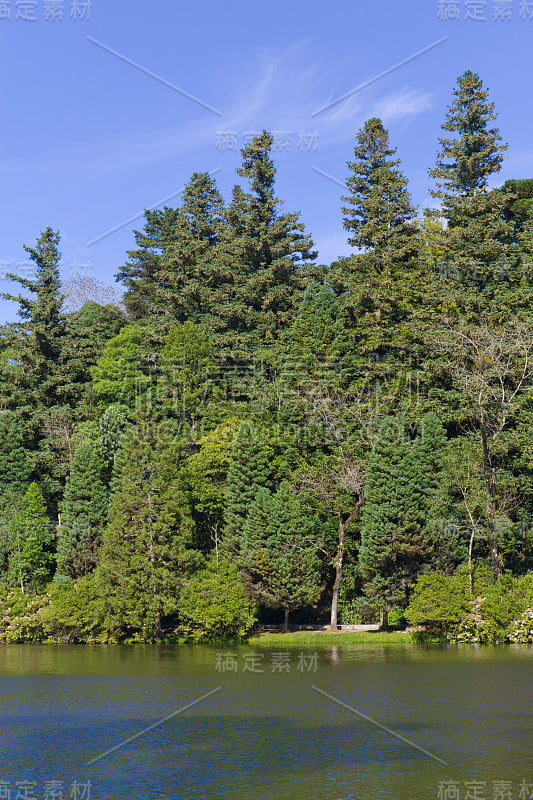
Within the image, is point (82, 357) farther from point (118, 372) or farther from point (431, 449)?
point (431, 449)

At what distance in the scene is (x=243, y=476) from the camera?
4969cm

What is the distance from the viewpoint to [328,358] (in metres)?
54.9

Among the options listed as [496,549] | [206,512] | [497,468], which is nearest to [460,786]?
[496,549]

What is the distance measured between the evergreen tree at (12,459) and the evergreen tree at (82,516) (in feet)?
20.7

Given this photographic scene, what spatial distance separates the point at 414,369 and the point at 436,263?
7.90 metres

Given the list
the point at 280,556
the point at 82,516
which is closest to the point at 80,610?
the point at 82,516

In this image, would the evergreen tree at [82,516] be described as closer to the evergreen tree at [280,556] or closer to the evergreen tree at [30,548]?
the evergreen tree at [30,548]

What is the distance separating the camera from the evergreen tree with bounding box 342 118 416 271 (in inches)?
2370

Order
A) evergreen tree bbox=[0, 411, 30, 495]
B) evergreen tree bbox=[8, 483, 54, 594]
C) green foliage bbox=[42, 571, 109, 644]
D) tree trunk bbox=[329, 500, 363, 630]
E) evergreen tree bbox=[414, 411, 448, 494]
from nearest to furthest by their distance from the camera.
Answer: green foliage bbox=[42, 571, 109, 644]
tree trunk bbox=[329, 500, 363, 630]
evergreen tree bbox=[414, 411, 448, 494]
evergreen tree bbox=[8, 483, 54, 594]
evergreen tree bbox=[0, 411, 30, 495]

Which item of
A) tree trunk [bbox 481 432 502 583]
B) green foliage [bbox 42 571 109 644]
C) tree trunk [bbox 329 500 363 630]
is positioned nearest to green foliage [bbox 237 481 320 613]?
tree trunk [bbox 329 500 363 630]

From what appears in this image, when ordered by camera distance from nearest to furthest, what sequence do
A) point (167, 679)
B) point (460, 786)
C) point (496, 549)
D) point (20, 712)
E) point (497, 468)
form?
point (460, 786) → point (20, 712) → point (167, 679) → point (496, 549) → point (497, 468)

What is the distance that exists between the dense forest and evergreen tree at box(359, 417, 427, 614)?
13 centimetres

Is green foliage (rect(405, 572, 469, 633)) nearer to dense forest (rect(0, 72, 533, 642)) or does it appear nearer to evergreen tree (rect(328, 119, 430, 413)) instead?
dense forest (rect(0, 72, 533, 642))

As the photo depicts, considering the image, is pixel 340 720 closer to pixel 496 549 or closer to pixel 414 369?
pixel 496 549
